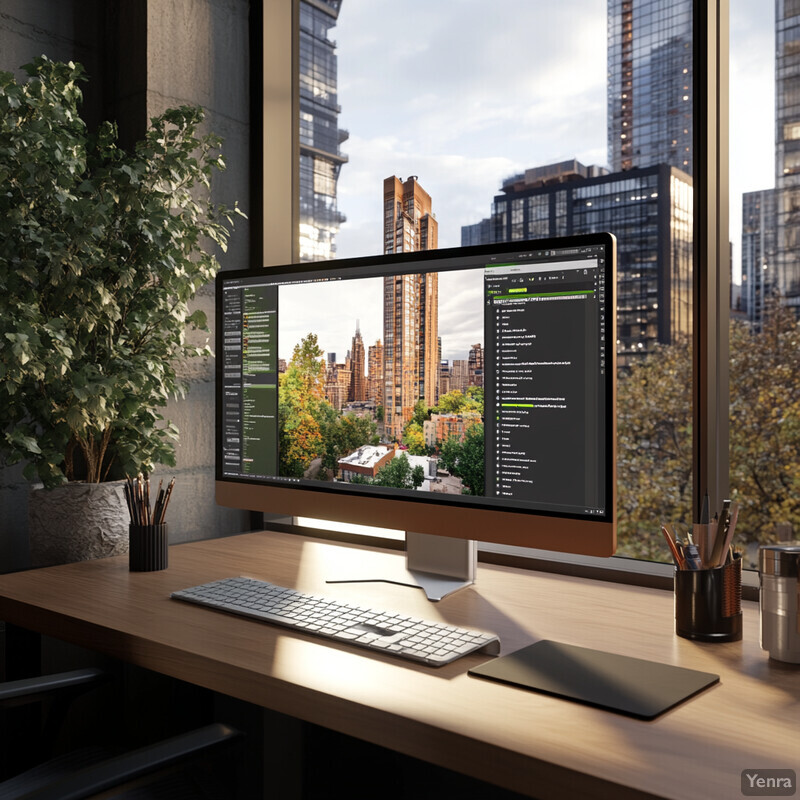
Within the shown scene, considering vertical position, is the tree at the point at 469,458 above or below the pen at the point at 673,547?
above

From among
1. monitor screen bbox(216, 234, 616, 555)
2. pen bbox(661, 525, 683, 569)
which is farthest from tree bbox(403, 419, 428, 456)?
pen bbox(661, 525, 683, 569)

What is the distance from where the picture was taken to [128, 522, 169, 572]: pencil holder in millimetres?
1432

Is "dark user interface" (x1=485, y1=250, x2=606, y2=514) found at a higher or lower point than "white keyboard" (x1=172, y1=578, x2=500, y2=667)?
higher

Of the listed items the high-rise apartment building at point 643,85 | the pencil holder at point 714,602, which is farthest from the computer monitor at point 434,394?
the high-rise apartment building at point 643,85

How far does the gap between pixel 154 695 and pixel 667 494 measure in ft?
4.51

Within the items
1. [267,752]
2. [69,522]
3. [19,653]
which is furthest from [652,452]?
[19,653]

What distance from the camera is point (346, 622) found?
103 centimetres

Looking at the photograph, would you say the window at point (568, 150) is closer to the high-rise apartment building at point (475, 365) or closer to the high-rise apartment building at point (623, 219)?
the high-rise apartment building at point (623, 219)

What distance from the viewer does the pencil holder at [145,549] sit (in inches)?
56.4

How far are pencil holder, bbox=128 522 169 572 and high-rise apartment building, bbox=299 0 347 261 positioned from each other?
98 centimetres

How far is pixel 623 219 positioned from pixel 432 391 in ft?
3.47

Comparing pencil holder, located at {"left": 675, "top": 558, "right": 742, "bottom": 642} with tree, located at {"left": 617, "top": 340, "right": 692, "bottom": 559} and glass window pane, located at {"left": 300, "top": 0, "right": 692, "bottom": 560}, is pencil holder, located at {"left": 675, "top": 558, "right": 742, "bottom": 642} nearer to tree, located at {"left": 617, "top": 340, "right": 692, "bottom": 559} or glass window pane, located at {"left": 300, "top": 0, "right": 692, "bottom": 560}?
glass window pane, located at {"left": 300, "top": 0, "right": 692, "bottom": 560}

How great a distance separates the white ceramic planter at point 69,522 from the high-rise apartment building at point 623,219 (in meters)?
1.15

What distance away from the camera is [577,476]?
1069mm
